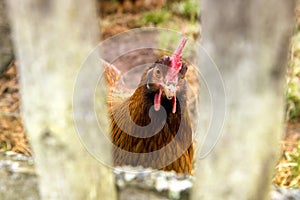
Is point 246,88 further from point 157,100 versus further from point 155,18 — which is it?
point 155,18

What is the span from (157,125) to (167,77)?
27 centimetres

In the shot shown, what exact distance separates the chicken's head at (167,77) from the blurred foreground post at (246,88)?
130 centimetres

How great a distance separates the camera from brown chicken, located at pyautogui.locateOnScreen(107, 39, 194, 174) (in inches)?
93.4

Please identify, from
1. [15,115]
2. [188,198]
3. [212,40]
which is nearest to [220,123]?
[212,40]

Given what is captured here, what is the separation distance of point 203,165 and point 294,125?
2.79m

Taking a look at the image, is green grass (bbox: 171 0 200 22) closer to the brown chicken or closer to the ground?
the ground

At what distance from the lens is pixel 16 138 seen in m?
3.19

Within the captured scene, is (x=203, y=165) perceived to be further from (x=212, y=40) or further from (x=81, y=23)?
(x=81, y=23)

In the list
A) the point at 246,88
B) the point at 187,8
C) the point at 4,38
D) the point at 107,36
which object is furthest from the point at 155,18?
the point at 246,88

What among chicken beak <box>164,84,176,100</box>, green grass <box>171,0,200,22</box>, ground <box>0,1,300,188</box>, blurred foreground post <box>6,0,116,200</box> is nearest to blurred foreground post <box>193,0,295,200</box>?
blurred foreground post <box>6,0,116,200</box>

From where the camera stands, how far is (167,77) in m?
2.34

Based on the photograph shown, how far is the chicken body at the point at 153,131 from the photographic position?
2.41m

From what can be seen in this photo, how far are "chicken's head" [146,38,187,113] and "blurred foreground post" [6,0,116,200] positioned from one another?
3.63ft

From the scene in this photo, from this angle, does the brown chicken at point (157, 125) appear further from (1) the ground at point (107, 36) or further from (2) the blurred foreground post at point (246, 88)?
(2) the blurred foreground post at point (246, 88)
